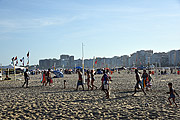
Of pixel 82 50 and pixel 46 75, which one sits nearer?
pixel 46 75

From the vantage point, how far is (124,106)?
870cm

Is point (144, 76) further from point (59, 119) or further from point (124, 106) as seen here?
point (59, 119)

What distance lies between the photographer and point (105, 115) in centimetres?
724

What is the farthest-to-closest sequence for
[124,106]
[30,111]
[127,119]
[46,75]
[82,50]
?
1. [82,50]
2. [46,75]
3. [124,106]
4. [30,111]
5. [127,119]

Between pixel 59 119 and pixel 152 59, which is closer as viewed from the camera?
pixel 59 119

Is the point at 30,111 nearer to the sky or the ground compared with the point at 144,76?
nearer to the ground

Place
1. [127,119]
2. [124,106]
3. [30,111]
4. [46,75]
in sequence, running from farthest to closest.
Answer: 1. [46,75]
2. [124,106]
3. [30,111]
4. [127,119]

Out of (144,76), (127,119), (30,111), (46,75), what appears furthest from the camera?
(46,75)

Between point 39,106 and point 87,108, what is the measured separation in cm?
199

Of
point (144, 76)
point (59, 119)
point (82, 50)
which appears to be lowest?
point (59, 119)

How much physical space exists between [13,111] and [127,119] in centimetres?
415

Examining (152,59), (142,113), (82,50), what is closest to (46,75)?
(82,50)

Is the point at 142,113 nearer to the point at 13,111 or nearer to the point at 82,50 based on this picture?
the point at 13,111

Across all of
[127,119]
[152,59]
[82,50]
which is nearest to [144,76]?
[127,119]
